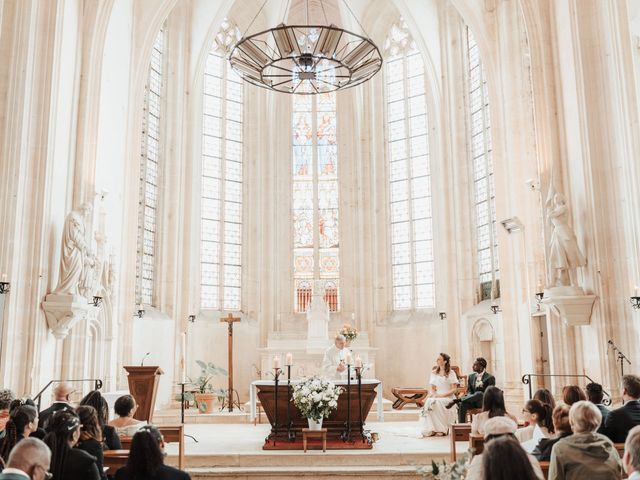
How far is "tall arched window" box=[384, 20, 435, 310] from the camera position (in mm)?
18125

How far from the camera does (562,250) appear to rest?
32.7 feet

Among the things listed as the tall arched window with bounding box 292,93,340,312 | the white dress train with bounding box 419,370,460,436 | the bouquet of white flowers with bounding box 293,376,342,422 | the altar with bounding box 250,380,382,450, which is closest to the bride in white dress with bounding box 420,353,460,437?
the white dress train with bounding box 419,370,460,436

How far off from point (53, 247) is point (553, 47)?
27.8ft

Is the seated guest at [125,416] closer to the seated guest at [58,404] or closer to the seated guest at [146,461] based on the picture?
the seated guest at [58,404]

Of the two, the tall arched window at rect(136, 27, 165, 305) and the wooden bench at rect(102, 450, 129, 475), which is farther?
the tall arched window at rect(136, 27, 165, 305)

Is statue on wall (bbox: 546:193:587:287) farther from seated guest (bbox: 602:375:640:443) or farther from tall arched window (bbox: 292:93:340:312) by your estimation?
tall arched window (bbox: 292:93:340:312)

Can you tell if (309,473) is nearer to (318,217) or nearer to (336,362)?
(336,362)

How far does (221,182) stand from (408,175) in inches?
196

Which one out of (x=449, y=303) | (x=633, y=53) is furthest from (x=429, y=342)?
(x=633, y=53)

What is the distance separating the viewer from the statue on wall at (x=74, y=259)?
10344 millimetres

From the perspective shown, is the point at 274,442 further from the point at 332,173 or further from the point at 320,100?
the point at 320,100

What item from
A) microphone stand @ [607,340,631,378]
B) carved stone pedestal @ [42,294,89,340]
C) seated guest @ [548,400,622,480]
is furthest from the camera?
carved stone pedestal @ [42,294,89,340]

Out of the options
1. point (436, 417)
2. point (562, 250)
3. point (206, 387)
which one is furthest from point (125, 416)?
point (206, 387)

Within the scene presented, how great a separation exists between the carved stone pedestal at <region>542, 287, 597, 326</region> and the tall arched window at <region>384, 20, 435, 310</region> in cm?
784
